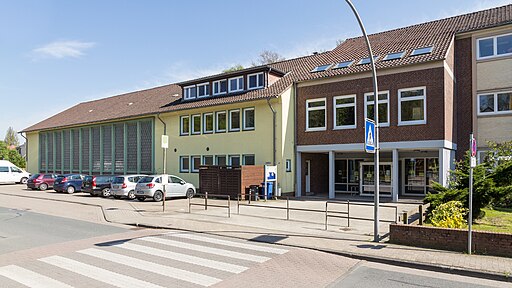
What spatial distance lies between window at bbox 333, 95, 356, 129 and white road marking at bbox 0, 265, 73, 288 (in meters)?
16.7

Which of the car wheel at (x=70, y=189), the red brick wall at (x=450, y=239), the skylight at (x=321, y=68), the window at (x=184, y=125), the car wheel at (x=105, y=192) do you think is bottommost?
the car wheel at (x=70, y=189)

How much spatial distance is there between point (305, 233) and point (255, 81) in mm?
15327

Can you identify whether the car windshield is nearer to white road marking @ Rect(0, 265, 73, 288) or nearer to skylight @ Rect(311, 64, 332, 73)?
skylight @ Rect(311, 64, 332, 73)

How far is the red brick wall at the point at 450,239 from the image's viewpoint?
26.2 ft

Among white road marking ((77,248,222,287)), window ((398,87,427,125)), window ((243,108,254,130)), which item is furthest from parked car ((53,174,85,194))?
window ((398,87,427,125))

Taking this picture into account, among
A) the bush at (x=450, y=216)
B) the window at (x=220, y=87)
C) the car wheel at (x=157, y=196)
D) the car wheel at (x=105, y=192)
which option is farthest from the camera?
the window at (x=220, y=87)

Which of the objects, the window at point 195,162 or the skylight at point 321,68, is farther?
the window at point 195,162

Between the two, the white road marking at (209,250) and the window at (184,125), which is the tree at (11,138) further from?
the white road marking at (209,250)

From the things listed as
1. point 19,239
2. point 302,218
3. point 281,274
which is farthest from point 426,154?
point 19,239

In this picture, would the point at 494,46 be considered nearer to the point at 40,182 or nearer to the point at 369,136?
the point at 369,136

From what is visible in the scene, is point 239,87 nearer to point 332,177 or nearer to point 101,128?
point 332,177

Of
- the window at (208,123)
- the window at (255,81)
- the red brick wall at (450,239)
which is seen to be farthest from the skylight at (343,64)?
the red brick wall at (450,239)

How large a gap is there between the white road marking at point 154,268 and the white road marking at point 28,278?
1.40m

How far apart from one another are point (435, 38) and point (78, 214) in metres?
19.7
